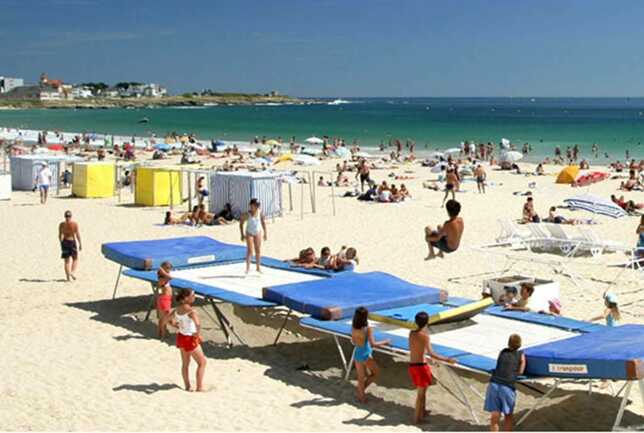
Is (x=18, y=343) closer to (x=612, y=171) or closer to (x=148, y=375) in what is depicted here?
(x=148, y=375)

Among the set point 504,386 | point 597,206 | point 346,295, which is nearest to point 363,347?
point 504,386

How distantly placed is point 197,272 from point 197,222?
7.68 m

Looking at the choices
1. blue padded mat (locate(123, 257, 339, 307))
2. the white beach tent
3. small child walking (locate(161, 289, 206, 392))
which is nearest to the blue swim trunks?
small child walking (locate(161, 289, 206, 392))

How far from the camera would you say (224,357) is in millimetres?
9312

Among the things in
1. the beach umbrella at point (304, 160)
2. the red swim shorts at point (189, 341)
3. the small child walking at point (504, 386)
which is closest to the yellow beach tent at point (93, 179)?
the beach umbrella at point (304, 160)

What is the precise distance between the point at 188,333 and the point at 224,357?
1.54 meters

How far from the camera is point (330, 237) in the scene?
1702 centimetres

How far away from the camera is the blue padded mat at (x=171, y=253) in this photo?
11.3 meters

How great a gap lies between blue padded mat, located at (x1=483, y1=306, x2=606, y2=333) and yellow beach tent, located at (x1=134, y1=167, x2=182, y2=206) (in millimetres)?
13930

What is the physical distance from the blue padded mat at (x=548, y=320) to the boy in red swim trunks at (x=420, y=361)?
6.44 feet

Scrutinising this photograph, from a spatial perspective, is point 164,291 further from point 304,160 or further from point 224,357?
point 304,160

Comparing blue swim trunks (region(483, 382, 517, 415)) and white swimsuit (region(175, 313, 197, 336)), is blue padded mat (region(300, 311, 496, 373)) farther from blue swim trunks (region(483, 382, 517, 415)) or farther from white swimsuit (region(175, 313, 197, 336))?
white swimsuit (region(175, 313, 197, 336))

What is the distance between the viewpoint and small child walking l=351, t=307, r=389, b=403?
7688mm

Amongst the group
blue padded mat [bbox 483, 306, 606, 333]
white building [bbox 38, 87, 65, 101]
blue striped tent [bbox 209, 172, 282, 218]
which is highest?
white building [bbox 38, 87, 65, 101]
